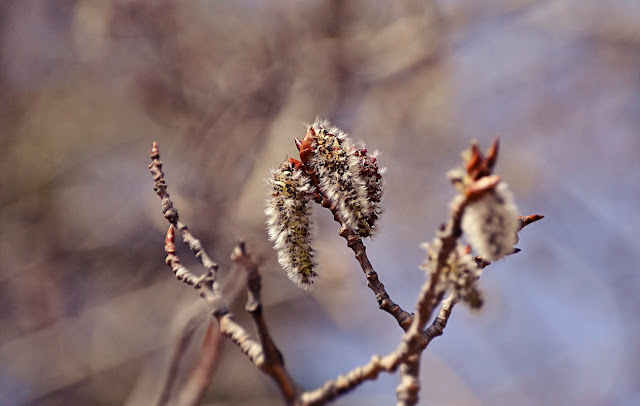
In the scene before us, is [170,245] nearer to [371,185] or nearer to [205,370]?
[205,370]

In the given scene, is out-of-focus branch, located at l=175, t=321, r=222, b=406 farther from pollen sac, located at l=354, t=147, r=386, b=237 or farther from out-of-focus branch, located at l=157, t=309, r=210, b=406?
pollen sac, located at l=354, t=147, r=386, b=237

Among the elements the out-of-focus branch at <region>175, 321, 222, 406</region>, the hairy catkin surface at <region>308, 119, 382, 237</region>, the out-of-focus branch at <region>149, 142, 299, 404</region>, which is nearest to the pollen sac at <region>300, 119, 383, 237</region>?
the hairy catkin surface at <region>308, 119, 382, 237</region>

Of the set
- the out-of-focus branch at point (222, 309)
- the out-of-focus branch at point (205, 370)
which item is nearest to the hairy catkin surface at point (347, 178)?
the out-of-focus branch at point (222, 309)

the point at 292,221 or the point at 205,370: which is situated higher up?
the point at 292,221

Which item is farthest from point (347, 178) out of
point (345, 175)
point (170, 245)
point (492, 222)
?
point (492, 222)

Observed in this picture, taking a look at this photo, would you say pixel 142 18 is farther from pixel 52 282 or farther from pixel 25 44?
pixel 52 282

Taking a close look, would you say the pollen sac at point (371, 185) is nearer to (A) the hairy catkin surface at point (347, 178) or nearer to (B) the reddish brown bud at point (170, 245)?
(A) the hairy catkin surface at point (347, 178)
